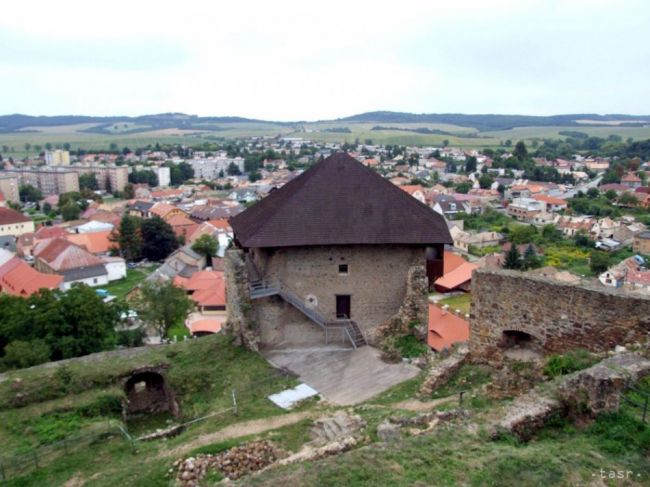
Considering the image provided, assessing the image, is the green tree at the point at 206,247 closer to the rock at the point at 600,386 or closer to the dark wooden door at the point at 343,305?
the dark wooden door at the point at 343,305

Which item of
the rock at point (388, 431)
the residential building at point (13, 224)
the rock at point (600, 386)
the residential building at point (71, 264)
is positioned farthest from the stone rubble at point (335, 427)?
the residential building at point (13, 224)

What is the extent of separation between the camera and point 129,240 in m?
78.0

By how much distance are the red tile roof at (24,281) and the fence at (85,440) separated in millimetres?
45367

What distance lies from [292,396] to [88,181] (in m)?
166

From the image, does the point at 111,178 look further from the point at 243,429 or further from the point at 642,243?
the point at 243,429

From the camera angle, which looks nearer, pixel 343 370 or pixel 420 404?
pixel 420 404

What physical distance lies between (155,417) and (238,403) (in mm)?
4214

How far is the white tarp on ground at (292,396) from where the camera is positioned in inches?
593

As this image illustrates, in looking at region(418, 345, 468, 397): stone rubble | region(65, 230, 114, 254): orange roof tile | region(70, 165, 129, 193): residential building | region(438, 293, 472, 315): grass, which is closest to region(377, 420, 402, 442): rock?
region(418, 345, 468, 397): stone rubble

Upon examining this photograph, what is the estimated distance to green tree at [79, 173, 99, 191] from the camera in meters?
164

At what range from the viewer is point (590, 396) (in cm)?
969

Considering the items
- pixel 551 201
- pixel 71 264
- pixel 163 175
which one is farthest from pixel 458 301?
pixel 163 175

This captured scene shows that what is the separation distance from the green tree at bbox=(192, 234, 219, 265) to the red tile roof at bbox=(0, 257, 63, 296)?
1852 centimetres

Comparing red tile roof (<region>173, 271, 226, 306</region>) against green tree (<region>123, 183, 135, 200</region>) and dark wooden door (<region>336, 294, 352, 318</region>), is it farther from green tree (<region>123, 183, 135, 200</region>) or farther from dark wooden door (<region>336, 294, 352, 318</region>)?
green tree (<region>123, 183, 135, 200</region>)
